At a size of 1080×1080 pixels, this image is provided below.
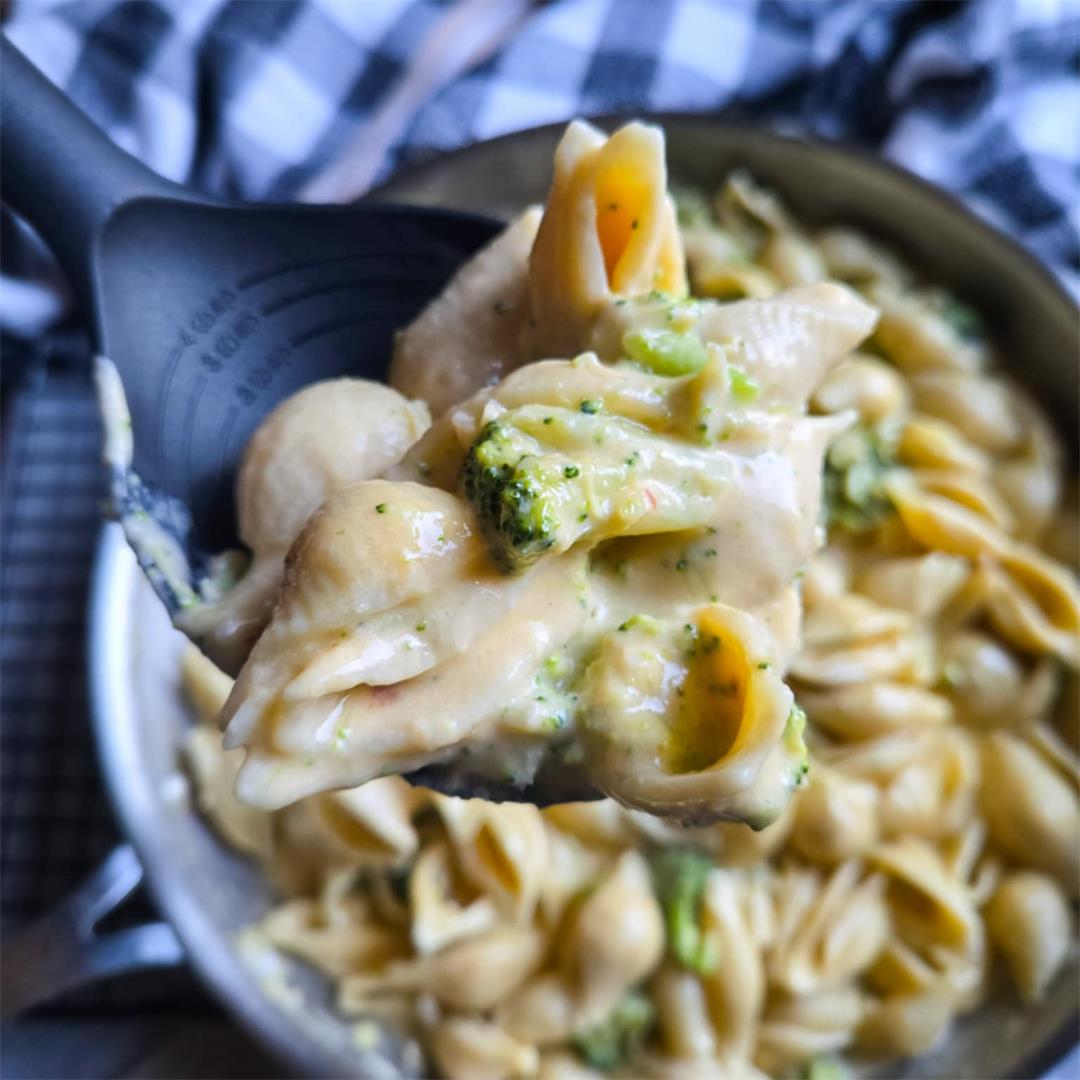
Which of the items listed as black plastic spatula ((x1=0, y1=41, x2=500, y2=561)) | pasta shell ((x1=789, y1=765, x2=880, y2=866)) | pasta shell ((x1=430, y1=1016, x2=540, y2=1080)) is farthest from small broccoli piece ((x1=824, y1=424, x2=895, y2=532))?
pasta shell ((x1=430, y1=1016, x2=540, y2=1080))

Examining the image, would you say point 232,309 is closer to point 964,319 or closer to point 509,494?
point 509,494

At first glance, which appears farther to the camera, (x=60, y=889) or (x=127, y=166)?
(x=60, y=889)

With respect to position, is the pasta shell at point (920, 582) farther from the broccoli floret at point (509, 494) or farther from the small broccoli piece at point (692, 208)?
the broccoli floret at point (509, 494)

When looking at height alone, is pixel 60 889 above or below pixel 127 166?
below

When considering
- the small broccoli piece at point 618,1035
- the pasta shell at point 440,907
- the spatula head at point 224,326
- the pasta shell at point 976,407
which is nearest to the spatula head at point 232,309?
the spatula head at point 224,326

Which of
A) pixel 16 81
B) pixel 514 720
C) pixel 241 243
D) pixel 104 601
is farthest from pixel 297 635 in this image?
pixel 104 601

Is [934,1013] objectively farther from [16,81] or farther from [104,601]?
[16,81]
